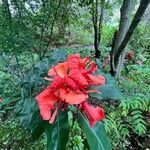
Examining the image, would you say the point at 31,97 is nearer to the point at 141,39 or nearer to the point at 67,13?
the point at 67,13

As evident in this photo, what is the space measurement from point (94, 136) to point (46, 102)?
0.33 meters

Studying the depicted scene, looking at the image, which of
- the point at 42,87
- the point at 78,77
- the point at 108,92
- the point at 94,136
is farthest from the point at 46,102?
the point at 42,87

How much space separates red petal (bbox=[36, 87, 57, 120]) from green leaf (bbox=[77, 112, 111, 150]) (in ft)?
0.61

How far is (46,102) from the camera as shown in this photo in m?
1.59

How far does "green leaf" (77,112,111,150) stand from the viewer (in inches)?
66.7

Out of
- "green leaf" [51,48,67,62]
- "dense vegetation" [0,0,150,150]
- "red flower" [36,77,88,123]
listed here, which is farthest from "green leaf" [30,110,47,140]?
"green leaf" [51,48,67,62]

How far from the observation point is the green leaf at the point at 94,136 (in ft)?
5.56

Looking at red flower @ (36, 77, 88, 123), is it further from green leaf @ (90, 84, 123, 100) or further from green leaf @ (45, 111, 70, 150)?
green leaf @ (90, 84, 123, 100)

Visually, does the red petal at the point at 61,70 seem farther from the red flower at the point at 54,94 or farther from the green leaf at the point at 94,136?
the green leaf at the point at 94,136

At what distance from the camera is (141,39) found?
7523mm

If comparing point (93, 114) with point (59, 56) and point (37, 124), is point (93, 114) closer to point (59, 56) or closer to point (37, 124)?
point (37, 124)

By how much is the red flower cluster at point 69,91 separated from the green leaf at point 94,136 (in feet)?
0.12

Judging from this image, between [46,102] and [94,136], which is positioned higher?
[46,102]

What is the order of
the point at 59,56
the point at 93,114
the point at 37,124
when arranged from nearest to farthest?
the point at 93,114, the point at 37,124, the point at 59,56
